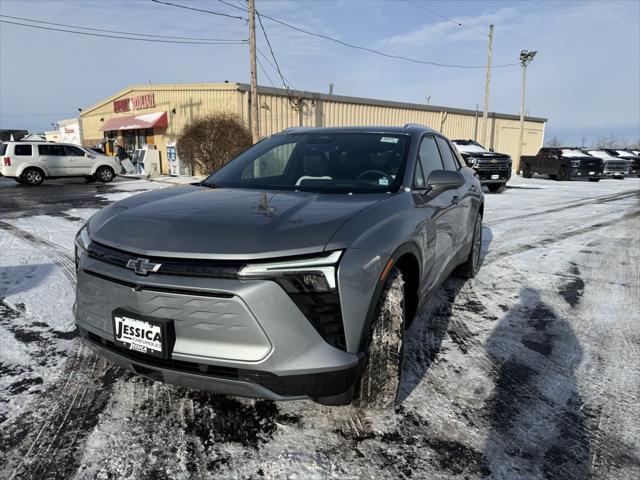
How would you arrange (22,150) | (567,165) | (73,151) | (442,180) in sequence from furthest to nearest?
(567,165)
(73,151)
(22,150)
(442,180)

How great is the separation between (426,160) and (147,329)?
2.47 m

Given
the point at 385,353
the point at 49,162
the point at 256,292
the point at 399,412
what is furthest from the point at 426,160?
the point at 49,162

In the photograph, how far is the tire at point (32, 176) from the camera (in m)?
16.7

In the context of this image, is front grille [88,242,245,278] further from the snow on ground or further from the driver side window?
the driver side window

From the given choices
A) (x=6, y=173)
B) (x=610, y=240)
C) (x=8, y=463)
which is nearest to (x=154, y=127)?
(x=6, y=173)

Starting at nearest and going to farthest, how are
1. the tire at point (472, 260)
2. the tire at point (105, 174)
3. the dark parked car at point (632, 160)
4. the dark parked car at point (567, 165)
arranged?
1. the tire at point (472, 260)
2. the tire at point (105, 174)
3. the dark parked car at point (567, 165)
4. the dark parked car at point (632, 160)

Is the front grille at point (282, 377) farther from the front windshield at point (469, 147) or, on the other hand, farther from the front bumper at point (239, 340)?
the front windshield at point (469, 147)

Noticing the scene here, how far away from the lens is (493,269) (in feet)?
18.3

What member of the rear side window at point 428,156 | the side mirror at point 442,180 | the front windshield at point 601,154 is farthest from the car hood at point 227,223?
the front windshield at point 601,154

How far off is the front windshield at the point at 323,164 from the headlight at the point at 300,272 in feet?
3.51

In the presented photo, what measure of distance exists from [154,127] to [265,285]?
83.1ft

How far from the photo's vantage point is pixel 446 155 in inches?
172

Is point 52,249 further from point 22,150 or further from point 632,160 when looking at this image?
point 632,160

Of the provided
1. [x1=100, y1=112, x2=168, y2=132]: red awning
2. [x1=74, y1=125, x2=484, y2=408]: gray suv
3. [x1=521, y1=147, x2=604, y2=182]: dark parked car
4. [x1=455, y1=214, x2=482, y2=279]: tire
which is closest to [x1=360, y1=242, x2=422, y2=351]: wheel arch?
[x1=74, y1=125, x2=484, y2=408]: gray suv
